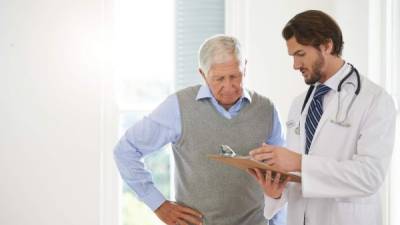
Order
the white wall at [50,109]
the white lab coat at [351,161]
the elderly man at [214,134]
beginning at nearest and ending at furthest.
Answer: the white lab coat at [351,161], the elderly man at [214,134], the white wall at [50,109]

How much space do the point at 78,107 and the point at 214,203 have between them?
1.13 m

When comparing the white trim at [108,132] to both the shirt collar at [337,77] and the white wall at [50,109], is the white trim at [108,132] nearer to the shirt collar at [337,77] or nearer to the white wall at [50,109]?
the white wall at [50,109]

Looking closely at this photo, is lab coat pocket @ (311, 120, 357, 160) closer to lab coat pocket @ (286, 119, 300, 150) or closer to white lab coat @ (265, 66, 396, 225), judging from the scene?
white lab coat @ (265, 66, 396, 225)

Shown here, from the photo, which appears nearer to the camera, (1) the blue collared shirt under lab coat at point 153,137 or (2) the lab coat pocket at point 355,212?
(2) the lab coat pocket at point 355,212

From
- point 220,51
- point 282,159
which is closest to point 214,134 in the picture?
point 220,51

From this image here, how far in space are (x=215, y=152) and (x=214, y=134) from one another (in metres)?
0.07

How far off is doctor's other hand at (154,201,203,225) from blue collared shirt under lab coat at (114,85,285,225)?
31mm

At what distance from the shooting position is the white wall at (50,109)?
2.77 metres

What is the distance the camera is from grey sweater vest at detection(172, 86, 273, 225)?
6.56 ft

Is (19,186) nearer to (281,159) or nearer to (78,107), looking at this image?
(78,107)

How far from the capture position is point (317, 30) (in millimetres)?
1662

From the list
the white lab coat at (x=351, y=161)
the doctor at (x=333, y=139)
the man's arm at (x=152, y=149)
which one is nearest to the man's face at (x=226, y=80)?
the man's arm at (x=152, y=149)

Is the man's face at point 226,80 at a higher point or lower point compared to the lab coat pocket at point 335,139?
higher

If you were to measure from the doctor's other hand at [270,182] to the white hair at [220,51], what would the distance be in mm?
456
